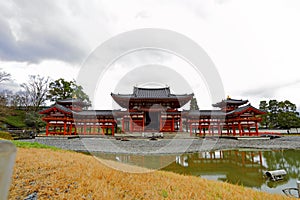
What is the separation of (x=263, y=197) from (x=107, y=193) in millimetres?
3484

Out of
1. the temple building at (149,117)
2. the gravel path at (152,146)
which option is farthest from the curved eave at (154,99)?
the gravel path at (152,146)

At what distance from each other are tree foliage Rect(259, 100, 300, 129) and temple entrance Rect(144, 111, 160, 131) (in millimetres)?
22658

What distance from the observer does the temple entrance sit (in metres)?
23.2

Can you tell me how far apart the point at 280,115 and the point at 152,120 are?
26964mm

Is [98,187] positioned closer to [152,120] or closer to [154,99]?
[154,99]

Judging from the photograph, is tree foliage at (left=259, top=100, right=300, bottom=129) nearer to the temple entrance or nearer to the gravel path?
the gravel path

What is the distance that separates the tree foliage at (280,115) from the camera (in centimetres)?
3309

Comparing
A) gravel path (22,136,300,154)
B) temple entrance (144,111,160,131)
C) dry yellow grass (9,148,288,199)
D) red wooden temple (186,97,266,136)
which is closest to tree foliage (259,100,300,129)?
red wooden temple (186,97,266,136)

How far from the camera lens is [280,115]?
3412 centimetres

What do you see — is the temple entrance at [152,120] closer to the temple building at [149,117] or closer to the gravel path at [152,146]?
the temple building at [149,117]

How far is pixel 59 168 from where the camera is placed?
16.9 feet

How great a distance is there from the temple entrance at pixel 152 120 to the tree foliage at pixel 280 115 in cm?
2266

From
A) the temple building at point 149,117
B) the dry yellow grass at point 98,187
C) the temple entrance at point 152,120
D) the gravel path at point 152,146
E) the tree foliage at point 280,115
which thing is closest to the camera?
the dry yellow grass at point 98,187

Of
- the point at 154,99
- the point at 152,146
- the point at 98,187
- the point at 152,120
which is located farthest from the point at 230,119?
the point at 98,187
